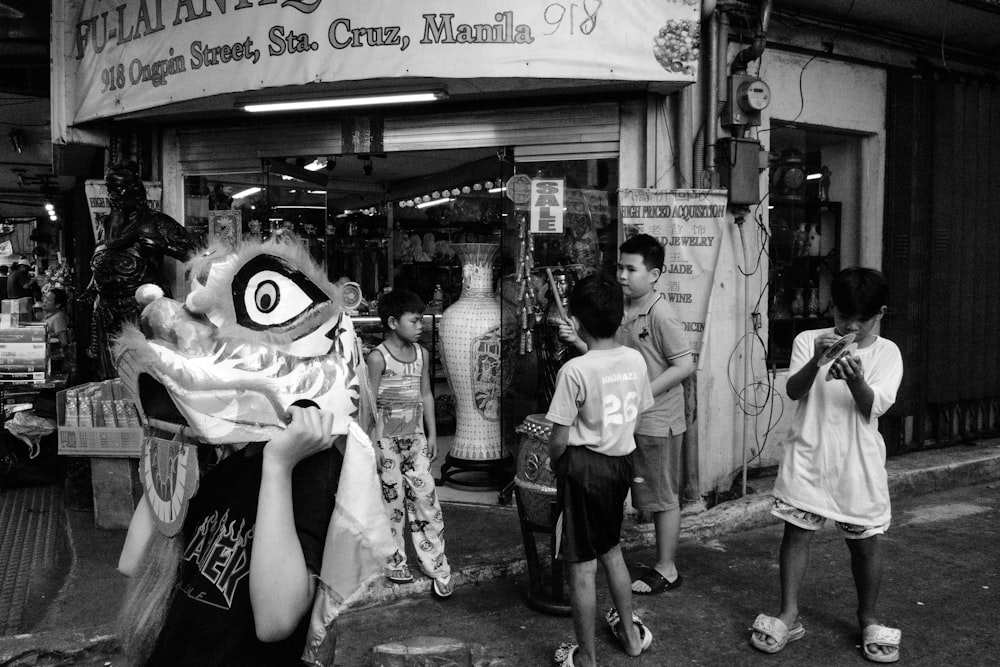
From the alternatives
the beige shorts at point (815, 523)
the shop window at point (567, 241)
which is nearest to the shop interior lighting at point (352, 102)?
the shop window at point (567, 241)

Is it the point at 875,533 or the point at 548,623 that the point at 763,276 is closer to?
the point at 875,533

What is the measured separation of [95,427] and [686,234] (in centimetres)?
398

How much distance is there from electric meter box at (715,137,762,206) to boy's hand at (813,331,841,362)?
2149 mm

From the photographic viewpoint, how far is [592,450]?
11.4 ft

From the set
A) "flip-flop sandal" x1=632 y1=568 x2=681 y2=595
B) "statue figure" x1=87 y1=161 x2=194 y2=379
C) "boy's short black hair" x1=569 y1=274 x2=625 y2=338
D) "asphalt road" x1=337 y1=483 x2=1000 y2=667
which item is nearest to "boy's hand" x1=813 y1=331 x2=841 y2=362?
"boy's short black hair" x1=569 y1=274 x2=625 y2=338

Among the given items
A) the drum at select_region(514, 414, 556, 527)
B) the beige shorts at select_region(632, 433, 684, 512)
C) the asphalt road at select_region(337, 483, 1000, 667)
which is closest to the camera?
the asphalt road at select_region(337, 483, 1000, 667)

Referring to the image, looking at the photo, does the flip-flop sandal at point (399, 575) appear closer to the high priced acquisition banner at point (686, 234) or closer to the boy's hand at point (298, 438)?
the high priced acquisition banner at point (686, 234)

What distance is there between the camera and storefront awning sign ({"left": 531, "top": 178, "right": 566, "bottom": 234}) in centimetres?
580

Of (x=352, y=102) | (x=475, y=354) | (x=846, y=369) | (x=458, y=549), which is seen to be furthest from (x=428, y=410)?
(x=352, y=102)

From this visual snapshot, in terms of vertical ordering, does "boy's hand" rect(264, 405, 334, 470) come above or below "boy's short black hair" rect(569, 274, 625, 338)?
below

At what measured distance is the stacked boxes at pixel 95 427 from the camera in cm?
530

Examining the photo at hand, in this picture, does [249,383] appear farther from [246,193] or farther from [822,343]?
[246,193]

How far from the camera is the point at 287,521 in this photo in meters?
1.49

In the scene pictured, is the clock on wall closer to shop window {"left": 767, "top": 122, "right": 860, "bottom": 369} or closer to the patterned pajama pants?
shop window {"left": 767, "top": 122, "right": 860, "bottom": 369}
